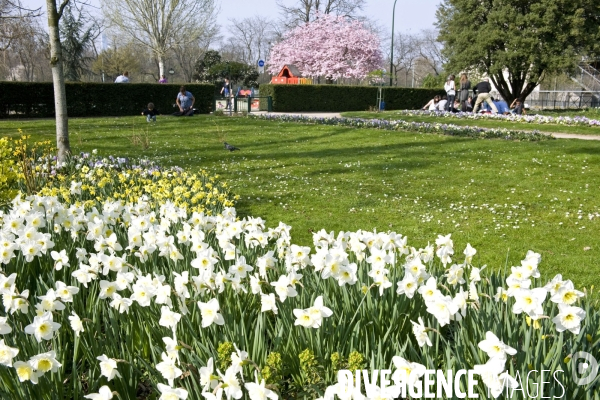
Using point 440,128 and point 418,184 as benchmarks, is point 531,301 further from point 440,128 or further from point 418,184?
point 440,128

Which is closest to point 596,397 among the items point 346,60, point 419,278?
point 419,278

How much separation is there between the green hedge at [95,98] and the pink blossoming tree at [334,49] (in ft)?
67.0

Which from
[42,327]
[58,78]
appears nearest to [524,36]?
[58,78]

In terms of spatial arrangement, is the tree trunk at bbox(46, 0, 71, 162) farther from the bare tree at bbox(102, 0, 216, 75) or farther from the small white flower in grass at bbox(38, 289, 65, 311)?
the bare tree at bbox(102, 0, 216, 75)

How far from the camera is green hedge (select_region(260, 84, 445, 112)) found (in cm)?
2486

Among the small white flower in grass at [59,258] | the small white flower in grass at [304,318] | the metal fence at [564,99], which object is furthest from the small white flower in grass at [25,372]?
the metal fence at [564,99]

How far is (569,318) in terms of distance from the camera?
183 centimetres

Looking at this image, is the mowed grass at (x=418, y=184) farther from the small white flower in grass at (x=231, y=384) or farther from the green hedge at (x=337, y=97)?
the green hedge at (x=337, y=97)

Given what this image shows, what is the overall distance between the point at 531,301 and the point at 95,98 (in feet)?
67.9

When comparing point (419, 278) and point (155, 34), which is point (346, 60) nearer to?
point (155, 34)

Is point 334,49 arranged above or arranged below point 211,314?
above

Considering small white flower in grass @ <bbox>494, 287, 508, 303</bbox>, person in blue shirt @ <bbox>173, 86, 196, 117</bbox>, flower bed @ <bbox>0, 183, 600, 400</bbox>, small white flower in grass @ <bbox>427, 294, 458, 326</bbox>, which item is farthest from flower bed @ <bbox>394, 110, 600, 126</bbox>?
small white flower in grass @ <bbox>427, 294, 458, 326</bbox>

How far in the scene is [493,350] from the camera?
1.65m

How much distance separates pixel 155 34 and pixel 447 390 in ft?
117
